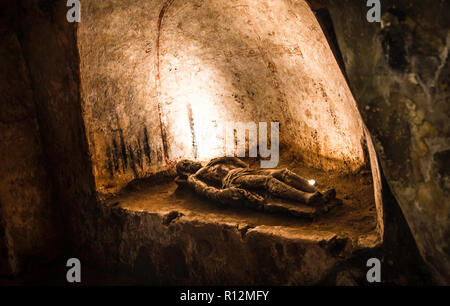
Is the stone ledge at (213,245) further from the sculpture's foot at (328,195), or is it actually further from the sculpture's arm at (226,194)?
the sculpture's foot at (328,195)

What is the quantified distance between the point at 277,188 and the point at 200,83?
6.86ft

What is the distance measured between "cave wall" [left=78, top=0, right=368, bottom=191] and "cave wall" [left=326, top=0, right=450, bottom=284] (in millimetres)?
1387

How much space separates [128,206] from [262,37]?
7.77 ft

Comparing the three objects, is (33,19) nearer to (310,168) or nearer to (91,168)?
(91,168)

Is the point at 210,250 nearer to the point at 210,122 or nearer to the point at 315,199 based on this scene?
the point at 315,199

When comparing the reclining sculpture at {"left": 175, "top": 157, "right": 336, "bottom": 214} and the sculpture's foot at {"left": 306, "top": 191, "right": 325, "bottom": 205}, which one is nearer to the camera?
the sculpture's foot at {"left": 306, "top": 191, "right": 325, "bottom": 205}

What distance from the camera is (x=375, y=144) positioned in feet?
9.28

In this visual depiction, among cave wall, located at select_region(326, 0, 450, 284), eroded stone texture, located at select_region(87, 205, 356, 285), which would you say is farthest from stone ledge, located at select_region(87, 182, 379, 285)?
cave wall, located at select_region(326, 0, 450, 284)

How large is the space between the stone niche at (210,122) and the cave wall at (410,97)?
640 mm

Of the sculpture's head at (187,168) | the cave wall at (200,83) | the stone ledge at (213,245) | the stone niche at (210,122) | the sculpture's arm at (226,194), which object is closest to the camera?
the stone ledge at (213,245)

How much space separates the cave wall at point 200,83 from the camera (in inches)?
180

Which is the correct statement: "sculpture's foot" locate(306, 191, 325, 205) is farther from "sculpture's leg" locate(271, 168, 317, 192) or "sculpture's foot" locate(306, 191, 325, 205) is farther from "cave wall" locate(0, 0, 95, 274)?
"cave wall" locate(0, 0, 95, 274)

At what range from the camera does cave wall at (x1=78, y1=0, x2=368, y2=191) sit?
4.58 meters

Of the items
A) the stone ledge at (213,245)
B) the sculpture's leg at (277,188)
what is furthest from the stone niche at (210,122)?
the sculpture's leg at (277,188)
